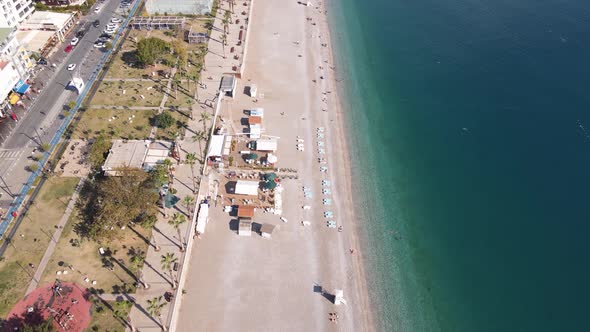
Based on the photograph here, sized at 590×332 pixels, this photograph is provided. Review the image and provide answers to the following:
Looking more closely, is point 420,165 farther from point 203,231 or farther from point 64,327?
point 64,327

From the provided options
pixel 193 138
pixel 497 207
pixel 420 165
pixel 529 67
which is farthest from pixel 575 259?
pixel 193 138

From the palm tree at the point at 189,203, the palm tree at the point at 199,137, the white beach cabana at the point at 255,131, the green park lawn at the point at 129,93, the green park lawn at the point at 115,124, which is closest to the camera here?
the palm tree at the point at 189,203

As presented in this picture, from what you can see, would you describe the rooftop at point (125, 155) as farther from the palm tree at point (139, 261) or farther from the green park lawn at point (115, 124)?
A: the palm tree at point (139, 261)

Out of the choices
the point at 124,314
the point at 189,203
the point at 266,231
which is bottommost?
the point at 124,314

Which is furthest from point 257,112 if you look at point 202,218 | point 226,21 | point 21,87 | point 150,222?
point 21,87

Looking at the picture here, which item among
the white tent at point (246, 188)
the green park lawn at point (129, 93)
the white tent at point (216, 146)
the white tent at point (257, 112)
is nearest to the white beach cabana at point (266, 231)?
the white tent at point (246, 188)

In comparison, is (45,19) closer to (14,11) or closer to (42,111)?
(14,11)

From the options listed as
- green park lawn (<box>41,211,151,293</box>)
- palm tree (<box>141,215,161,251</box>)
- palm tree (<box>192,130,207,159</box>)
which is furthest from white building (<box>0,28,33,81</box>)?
palm tree (<box>141,215,161,251</box>)
